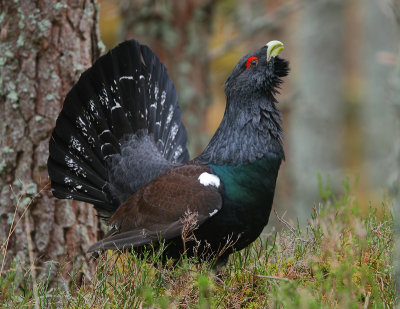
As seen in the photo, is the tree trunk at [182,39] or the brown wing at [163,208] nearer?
the brown wing at [163,208]

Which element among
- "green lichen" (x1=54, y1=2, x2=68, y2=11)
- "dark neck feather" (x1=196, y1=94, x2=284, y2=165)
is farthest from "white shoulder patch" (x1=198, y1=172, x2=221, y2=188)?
"green lichen" (x1=54, y1=2, x2=68, y2=11)

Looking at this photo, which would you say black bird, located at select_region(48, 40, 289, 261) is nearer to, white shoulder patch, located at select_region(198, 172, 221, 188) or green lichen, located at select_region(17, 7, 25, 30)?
white shoulder patch, located at select_region(198, 172, 221, 188)

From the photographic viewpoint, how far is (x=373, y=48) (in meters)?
17.2

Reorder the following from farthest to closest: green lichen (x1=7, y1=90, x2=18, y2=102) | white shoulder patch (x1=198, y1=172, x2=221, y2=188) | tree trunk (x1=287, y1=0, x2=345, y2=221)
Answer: tree trunk (x1=287, y1=0, x2=345, y2=221)
green lichen (x1=7, y1=90, x2=18, y2=102)
white shoulder patch (x1=198, y1=172, x2=221, y2=188)

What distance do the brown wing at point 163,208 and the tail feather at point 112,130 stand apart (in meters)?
0.39

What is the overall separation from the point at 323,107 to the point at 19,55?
35.5ft

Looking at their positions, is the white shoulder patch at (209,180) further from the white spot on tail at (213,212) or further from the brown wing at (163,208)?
the white spot on tail at (213,212)

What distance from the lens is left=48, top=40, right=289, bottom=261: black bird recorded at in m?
4.09

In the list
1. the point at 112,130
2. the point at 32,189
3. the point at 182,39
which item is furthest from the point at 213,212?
the point at 182,39

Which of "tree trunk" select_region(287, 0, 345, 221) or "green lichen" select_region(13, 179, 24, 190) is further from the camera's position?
"tree trunk" select_region(287, 0, 345, 221)

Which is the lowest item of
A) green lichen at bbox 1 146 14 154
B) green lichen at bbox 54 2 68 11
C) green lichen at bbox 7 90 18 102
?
green lichen at bbox 1 146 14 154

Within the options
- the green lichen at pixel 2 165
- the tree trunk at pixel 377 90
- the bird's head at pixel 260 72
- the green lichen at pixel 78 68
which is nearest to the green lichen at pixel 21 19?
the green lichen at pixel 78 68

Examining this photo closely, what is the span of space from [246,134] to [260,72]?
1.65ft

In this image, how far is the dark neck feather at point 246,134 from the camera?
4305mm
